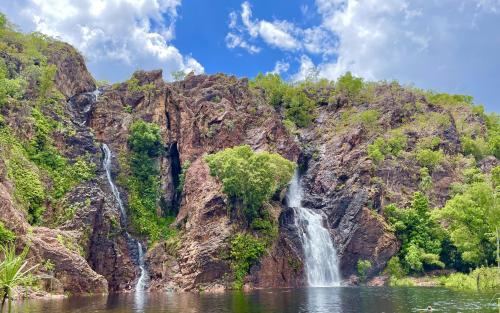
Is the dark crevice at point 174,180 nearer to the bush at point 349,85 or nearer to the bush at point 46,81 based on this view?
the bush at point 46,81

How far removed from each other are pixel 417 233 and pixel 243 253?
3096 centimetres

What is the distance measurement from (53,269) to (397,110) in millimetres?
87303

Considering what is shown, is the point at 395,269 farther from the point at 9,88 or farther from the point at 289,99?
the point at 9,88

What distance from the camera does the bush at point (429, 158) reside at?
9450cm

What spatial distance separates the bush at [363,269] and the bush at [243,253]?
17028 millimetres

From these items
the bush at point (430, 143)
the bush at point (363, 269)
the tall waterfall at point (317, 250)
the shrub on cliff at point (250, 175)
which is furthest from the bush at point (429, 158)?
the shrub on cliff at point (250, 175)

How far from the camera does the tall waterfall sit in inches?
2943

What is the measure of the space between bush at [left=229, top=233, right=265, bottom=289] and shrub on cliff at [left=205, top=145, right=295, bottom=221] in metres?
4.24

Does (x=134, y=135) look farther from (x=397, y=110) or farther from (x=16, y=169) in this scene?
(x=397, y=110)

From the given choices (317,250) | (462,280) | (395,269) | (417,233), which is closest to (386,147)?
(417,233)

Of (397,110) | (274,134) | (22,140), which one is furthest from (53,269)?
(397,110)

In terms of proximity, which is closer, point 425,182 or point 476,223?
point 476,223

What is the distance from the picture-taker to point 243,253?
6975 cm

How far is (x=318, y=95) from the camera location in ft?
421
